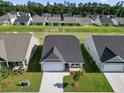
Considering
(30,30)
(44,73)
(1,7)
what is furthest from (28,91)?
(1,7)

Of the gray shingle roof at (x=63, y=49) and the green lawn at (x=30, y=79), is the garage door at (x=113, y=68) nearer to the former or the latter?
the gray shingle roof at (x=63, y=49)

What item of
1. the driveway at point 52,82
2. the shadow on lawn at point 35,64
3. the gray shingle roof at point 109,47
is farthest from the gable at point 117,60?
the shadow on lawn at point 35,64

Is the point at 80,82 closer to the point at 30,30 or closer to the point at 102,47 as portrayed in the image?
the point at 102,47

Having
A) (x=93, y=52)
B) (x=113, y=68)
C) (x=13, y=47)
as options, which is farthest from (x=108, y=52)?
(x=13, y=47)

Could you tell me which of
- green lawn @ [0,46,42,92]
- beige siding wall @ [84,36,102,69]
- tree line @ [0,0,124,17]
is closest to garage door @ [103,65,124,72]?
beige siding wall @ [84,36,102,69]

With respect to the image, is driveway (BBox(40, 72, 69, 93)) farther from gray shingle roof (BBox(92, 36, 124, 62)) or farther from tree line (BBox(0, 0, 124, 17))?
tree line (BBox(0, 0, 124, 17))

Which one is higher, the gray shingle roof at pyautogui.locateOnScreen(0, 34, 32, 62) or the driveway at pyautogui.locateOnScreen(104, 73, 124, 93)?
the gray shingle roof at pyautogui.locateOnScreen(0, 34, 32, 62)
